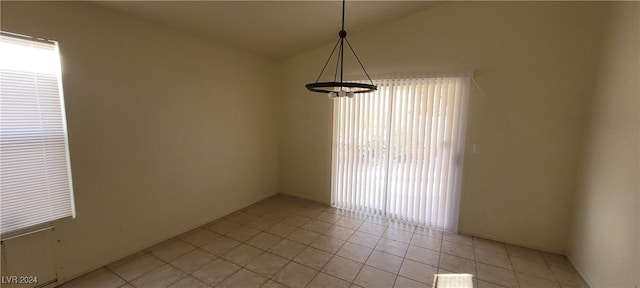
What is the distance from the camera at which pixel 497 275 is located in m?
2.64

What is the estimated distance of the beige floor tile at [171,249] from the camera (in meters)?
2.87

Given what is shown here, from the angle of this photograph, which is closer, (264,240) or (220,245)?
(220,245)

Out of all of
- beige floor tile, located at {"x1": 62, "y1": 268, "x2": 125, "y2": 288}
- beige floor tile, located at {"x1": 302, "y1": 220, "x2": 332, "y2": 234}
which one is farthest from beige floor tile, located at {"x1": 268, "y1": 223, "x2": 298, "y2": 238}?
beige floor tile, located at {"x1": 62, "y1": 268, "x2": 125, "y2": 288}

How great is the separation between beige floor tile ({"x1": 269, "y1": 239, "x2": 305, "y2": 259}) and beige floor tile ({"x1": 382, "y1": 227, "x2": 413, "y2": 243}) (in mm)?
1193

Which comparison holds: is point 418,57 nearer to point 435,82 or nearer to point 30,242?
point 435,82

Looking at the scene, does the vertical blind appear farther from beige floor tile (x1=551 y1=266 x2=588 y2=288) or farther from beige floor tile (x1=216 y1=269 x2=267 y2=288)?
beige floor tile (x1=216 y1=269 x2=267 y2=288)

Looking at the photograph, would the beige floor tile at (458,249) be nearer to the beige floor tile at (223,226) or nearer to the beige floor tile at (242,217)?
the beige floor tile at (242,217)

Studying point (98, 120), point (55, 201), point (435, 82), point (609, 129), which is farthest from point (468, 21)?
point (55, 201)

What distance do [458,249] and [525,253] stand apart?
78 centimetres

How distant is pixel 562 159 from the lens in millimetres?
2945

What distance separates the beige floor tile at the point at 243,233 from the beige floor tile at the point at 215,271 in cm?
51

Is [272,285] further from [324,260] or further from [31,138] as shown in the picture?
[31,138]

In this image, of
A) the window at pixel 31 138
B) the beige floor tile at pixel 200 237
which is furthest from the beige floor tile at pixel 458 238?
the window at pixel 31 138

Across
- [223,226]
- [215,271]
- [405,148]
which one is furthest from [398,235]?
[223,226]
